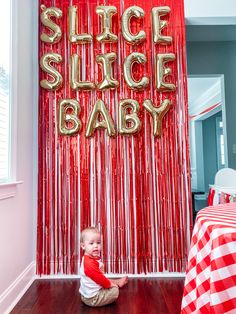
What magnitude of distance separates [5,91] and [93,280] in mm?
1372

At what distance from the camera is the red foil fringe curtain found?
225 cm

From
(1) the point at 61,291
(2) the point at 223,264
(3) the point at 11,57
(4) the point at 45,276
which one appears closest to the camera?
(2) the point at 223,264

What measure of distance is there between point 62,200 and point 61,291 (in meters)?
0.70

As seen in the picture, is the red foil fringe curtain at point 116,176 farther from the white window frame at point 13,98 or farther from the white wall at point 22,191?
the white window frame at point 13,98

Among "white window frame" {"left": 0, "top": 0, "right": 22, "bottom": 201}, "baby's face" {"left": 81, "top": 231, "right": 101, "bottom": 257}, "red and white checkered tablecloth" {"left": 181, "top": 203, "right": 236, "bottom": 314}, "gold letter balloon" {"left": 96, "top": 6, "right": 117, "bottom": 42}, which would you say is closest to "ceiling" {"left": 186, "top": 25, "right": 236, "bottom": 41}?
"gold letter balloon" {"left": 96, "top": 6, "right": 117, "bottom": 42}

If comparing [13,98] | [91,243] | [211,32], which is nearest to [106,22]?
[13,98]

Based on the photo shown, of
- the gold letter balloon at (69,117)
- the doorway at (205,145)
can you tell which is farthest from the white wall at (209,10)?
the doorway at (205,145)

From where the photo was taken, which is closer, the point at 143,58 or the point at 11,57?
the point at 11,57

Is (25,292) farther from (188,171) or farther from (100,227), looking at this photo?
(188,171)

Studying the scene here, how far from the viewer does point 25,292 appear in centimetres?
196

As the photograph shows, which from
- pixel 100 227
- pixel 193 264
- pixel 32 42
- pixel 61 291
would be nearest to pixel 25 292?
pixel 61 291

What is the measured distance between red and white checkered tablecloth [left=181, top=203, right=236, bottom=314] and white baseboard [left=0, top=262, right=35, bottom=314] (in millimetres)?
1185

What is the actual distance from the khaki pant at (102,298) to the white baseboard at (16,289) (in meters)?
0.47

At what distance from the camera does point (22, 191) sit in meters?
2.05
